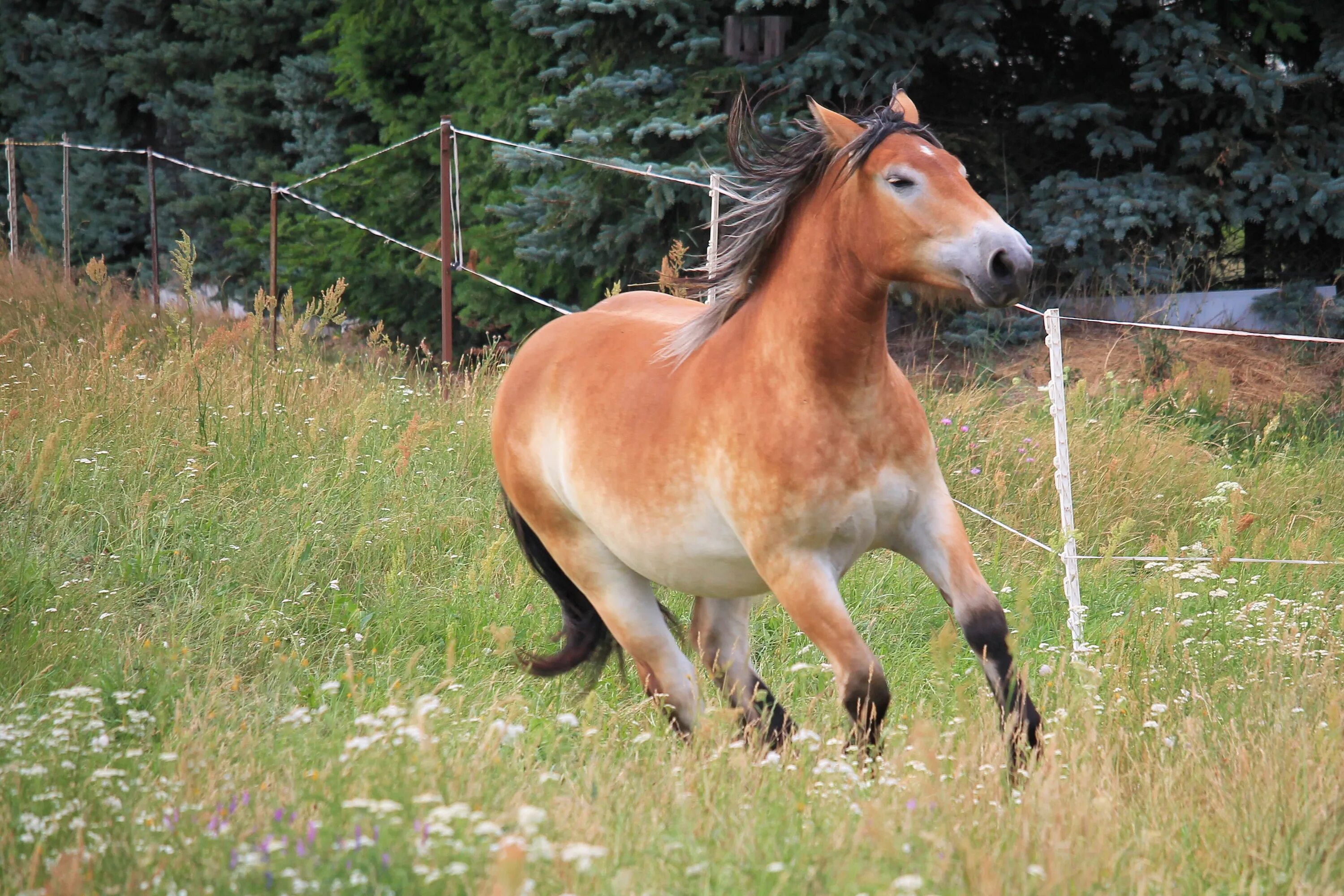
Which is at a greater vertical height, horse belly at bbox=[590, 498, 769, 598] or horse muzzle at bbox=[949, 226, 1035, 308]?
horse muzzle at bbox=[949, 226, 1035, 308]

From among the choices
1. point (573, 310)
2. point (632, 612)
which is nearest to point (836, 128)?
point (632, 612)

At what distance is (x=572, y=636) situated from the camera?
4523mm

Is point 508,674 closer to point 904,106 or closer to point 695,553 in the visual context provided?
point 695,553

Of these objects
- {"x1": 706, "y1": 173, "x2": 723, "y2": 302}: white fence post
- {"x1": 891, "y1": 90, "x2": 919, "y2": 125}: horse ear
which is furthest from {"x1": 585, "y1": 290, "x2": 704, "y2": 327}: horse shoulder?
{"x1": 891, "y1": 90, "x2": 919, "y2": 125}: horse ear

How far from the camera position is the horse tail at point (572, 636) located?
4.45m

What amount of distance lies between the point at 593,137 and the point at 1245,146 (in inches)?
172

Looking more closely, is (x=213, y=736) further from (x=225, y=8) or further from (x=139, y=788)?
(x=225, y=8)

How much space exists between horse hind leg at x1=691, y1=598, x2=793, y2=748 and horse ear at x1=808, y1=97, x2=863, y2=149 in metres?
1.58

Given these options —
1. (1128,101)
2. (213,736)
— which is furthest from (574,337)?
(1128,101)

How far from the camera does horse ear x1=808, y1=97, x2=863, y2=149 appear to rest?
3381mm

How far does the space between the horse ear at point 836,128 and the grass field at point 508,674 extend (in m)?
1.41

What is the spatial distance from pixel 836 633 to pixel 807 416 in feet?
1.85

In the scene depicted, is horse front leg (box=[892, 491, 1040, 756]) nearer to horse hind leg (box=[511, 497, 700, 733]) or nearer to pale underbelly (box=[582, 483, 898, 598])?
pale underbelly (box=[582, 483, 898, 598])

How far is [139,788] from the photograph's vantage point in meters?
2.83
